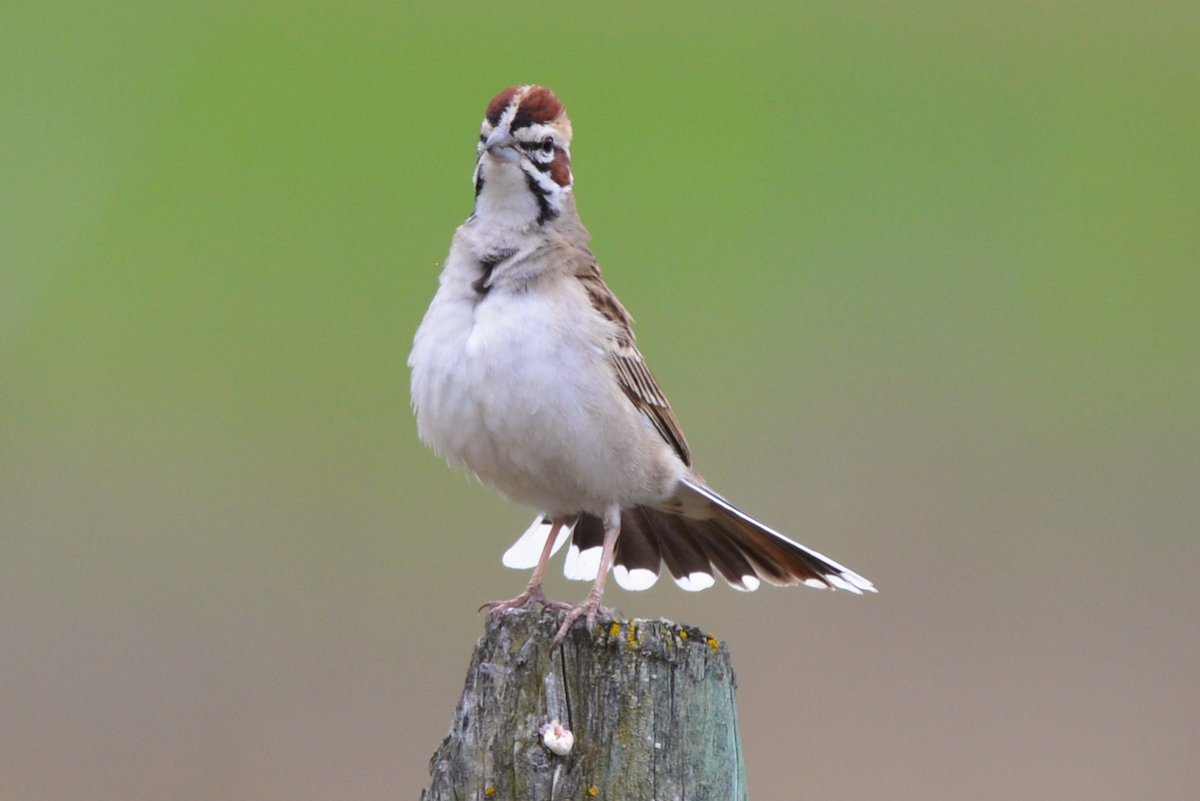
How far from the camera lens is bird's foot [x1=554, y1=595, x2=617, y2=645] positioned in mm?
4201

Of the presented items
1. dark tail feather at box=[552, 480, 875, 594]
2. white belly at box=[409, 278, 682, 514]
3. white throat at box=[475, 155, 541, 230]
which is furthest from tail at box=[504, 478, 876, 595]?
white throat at box=[475, 155, 541, 230]

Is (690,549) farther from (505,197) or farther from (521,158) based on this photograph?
(521,158)

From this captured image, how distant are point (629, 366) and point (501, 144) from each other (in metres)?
0.98

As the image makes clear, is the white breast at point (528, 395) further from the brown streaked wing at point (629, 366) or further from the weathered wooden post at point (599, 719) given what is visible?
the weathered wooden post at point (599, 719)

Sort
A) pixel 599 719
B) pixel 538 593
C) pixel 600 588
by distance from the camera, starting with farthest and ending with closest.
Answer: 1. pixel 538 593
2. pixel 600 588
3. pixel 599 719

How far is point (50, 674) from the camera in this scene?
926cm

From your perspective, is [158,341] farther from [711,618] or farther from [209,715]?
[711,618]

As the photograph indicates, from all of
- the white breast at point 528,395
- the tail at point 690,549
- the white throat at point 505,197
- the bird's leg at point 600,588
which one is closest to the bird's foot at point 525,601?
the bird's leg at point 600,588

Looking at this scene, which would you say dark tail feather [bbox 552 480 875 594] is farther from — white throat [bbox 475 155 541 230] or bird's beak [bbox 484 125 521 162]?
bird's beak [bbox 484 125 521 162]

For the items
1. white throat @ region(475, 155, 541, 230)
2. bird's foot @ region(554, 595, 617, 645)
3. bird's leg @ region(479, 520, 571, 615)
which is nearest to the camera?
bird's foot @ region(554, 595, 617, 645)

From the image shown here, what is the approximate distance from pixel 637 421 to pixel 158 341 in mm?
6969

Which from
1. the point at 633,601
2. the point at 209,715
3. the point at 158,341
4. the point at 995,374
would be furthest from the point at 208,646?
the point at 995,374

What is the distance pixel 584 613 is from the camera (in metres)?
4.35

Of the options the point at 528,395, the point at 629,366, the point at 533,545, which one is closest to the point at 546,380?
the point at 528,395
